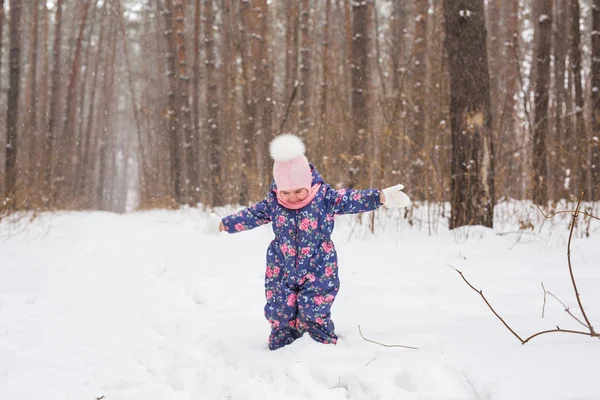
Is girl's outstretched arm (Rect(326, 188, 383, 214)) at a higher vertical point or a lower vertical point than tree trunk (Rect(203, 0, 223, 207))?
lower

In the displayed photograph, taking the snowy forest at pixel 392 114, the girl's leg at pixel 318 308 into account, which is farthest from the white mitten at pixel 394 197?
the snowy forest at pixel 392 114

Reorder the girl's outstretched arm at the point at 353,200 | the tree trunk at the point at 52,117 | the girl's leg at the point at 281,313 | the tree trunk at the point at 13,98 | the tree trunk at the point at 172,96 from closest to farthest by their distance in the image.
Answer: the girl's outstretched arm at the point at 353,200 → the girl's leg at the point at 281,313 → the tree trunk at the point at 13,98 → the tree trunk at the point at 172,96 → the tree trunk at the point at 52,117

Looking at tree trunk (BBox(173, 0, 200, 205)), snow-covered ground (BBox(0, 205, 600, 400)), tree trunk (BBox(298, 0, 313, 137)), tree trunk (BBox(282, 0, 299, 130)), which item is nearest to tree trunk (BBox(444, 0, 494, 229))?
snow-covered ground (BBox(0, 205, 600, 400))

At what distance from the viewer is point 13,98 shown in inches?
423

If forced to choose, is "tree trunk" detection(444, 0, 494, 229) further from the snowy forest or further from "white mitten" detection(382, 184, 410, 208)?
"white mitten" detection(382, 184, 410, 208)

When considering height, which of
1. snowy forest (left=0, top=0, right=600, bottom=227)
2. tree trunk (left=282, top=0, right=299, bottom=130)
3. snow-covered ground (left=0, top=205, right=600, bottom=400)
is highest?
tree trunk (left=282, top=0, right=299, bottom=130)

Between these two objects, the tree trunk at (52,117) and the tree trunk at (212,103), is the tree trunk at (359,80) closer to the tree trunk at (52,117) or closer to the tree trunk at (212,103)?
the tree trunk at (212,103)

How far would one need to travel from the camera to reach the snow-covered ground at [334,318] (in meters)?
2.11

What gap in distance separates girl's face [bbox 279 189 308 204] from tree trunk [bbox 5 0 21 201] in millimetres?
8514

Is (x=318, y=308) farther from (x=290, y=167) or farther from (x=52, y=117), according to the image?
(x=52, y=117)

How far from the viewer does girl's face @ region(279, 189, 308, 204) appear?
2746 mm

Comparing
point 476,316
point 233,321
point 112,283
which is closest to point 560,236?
point 476,316

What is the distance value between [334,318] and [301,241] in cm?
77

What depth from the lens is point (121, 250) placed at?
6.67 m
